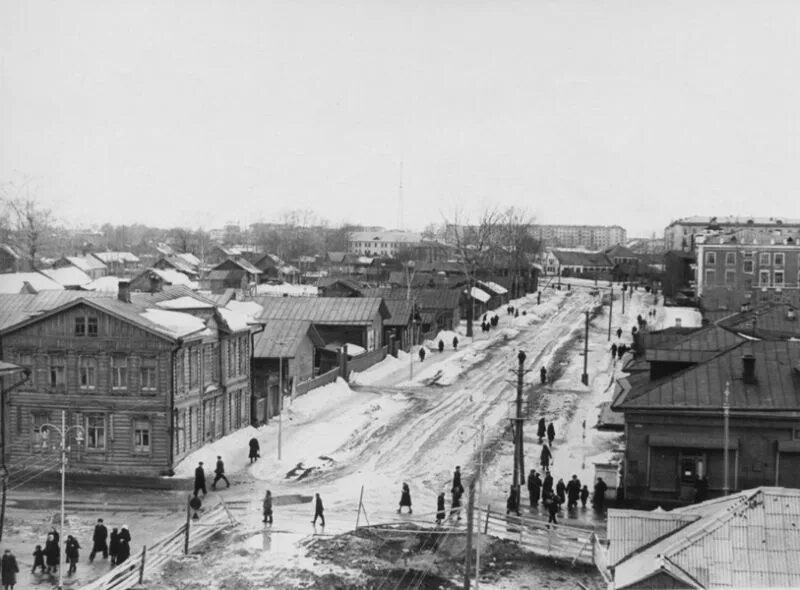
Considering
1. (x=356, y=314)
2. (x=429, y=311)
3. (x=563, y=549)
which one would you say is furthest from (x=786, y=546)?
(x=429, y=311)

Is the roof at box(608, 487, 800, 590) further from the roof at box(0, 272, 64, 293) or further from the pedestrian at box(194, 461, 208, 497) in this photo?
the roof at box(0, 272, 64, 293)

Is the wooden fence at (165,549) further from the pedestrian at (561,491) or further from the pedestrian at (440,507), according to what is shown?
the pedestrian at (561,491)

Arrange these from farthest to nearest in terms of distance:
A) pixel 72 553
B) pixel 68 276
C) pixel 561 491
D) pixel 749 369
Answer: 1. pixel 68 276
2. pixel 561 491
3. pixel 749 369
4. pixel 72 553

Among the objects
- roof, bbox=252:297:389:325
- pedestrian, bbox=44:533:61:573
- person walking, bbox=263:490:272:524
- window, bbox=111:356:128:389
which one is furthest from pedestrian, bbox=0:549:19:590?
roof, bbox=252:297:389:325

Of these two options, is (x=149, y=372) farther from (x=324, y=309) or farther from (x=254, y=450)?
(x=324, y=309)

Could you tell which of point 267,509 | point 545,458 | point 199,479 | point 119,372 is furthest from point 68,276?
point 267,509
